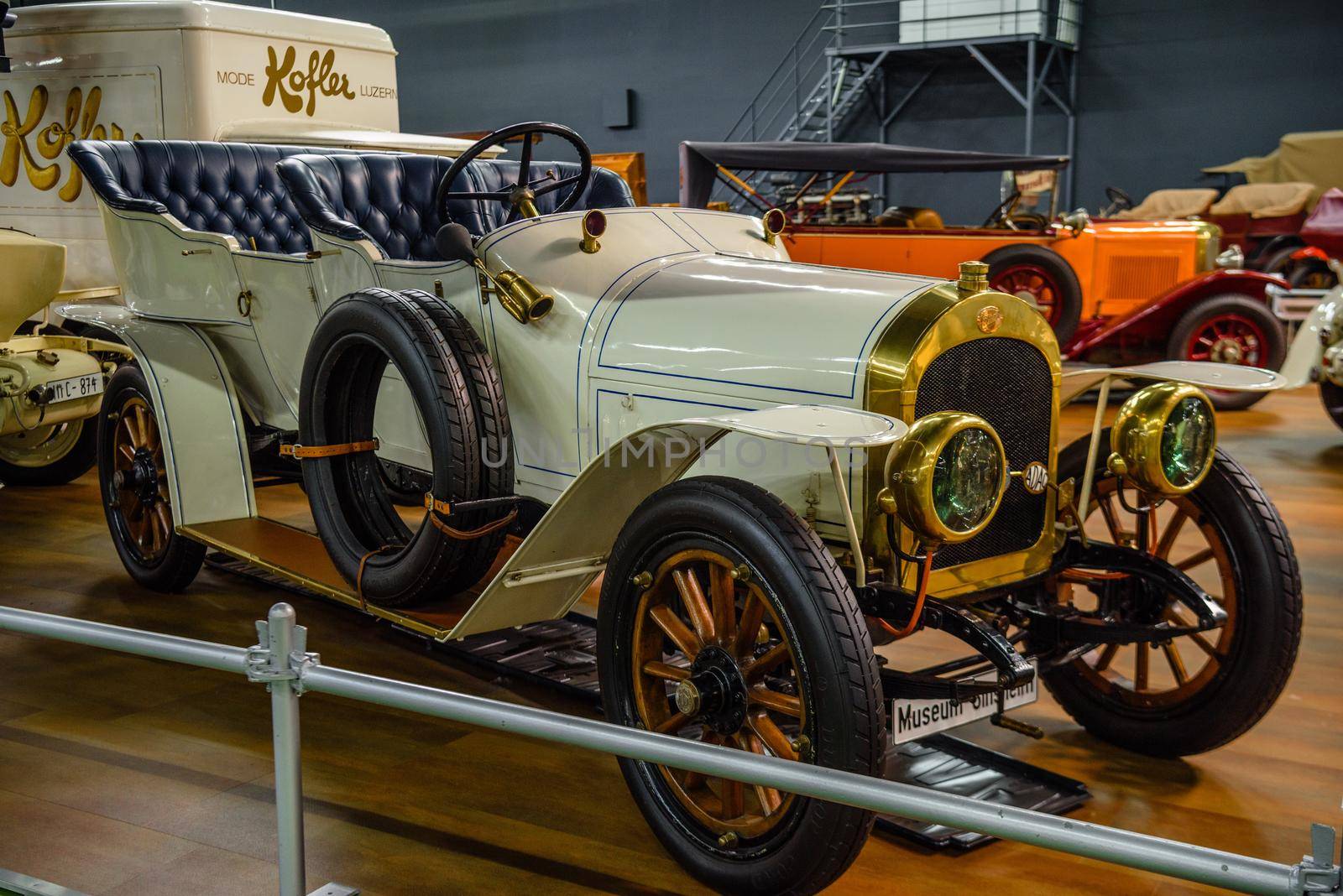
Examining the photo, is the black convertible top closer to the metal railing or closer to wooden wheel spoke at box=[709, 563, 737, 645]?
wooden wheel spoke at box=[709, 563, 737, 645]

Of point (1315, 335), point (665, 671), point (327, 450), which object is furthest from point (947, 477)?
point (1315, 335)

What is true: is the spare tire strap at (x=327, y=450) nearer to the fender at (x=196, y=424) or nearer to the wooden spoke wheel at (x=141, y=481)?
the fender at (x=196, y=424)

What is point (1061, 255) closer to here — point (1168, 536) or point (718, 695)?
point (1168, 536)

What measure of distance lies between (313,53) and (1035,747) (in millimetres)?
5918

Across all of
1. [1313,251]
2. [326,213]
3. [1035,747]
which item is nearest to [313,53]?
[326,213]

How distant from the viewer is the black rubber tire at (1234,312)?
764 cm

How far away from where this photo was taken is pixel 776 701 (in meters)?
2.16

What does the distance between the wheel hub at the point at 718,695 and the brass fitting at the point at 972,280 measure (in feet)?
2.91

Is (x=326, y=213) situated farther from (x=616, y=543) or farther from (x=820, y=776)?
(x=820, y=776)

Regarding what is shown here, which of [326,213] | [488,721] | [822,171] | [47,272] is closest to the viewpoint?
[488,721]

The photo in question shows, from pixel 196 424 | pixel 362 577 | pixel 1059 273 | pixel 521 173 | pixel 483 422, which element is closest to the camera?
pixel 483 422

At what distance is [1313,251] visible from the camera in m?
10.5

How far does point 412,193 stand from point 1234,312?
5.40 meters

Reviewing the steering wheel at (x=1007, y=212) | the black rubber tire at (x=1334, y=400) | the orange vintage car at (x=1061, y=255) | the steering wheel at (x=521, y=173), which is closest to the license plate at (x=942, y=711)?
the steering wheel at (x=521, y=173)
